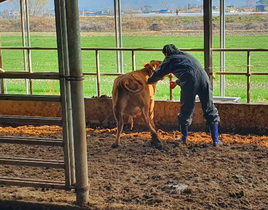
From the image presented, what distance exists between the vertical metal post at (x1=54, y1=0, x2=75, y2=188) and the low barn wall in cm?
455

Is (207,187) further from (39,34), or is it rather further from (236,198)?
(39,34)

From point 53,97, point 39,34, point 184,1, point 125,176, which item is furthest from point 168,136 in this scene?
point 39,34

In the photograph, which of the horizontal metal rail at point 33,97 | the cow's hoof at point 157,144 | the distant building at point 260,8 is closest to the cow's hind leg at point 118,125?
the cow's hoof at point 157,144

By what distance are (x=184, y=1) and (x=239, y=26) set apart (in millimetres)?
7711

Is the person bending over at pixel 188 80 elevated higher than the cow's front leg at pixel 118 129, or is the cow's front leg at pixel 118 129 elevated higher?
the person bending over at pixel 188 80

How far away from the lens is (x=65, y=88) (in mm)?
5160

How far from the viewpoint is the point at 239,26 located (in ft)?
102

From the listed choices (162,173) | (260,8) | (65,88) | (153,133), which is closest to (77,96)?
(65,88)

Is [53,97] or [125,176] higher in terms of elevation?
[53,97]

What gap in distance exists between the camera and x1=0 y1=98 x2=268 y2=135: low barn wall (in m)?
9.20

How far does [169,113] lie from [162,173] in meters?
2.89

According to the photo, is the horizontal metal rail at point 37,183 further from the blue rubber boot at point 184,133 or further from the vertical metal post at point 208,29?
the vertical metal post at point 208,29

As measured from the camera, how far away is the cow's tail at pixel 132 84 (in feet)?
26.5

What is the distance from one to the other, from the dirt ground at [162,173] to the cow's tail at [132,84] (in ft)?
3.12
